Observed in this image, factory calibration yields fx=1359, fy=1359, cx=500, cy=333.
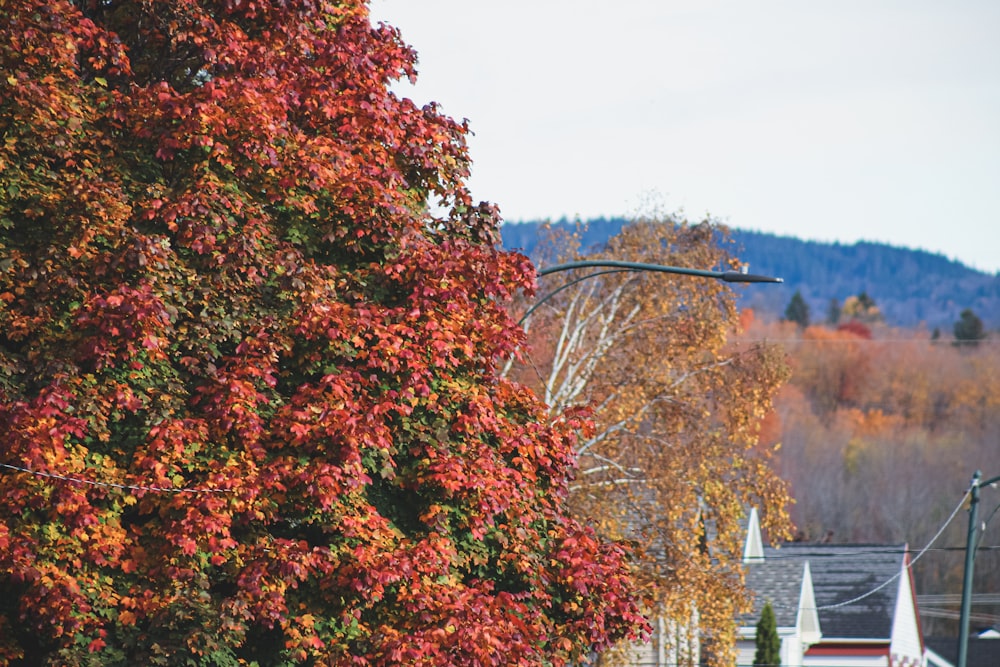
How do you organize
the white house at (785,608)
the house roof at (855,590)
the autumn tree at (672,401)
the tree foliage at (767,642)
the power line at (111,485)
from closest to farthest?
the power line at (111,485) → the autumn tree at (672,401) → the tree foliage at (767,642) → the white house at (785,608) → the house roof at (855,590)

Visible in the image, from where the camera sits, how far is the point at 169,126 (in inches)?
495

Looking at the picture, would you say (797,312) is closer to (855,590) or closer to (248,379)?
(855,590)

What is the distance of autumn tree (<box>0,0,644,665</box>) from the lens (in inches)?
459

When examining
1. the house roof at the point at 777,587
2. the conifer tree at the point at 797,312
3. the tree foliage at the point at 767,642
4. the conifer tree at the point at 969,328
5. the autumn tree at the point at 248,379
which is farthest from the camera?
the conifer tree at the point at 797,312

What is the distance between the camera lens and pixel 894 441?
4951 inches

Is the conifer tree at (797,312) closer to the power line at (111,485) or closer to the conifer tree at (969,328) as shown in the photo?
the conifer tree at (969,328)

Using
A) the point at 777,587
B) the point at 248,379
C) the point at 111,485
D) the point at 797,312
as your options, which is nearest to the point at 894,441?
the point at 797,312

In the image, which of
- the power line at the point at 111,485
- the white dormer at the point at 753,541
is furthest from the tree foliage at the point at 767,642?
the power line at the point at 111,485

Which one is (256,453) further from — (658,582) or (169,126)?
(658,582)

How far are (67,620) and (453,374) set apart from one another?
4476 mm

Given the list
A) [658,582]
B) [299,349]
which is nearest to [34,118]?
[299,349]

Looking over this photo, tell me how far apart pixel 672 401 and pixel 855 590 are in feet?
74.9

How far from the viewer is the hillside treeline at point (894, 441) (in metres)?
94.2

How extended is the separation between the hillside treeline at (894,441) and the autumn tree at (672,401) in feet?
88.4
